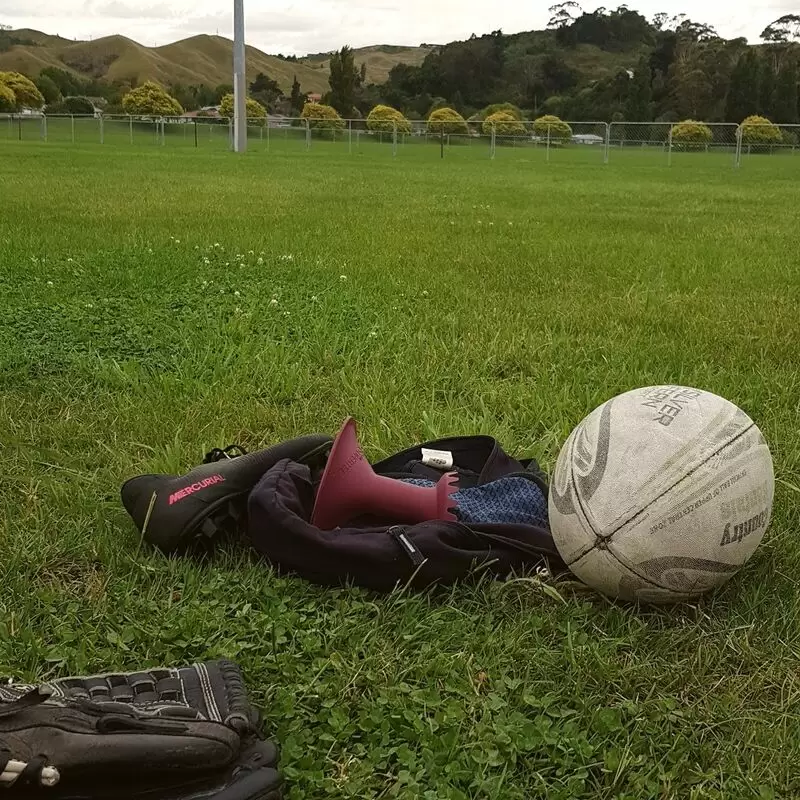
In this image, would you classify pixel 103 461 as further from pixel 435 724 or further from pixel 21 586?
pixel 435 724

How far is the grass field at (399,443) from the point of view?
202 cm

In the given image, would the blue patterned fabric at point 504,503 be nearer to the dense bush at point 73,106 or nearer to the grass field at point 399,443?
the grass field at point 399,443

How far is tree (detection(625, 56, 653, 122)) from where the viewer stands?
7481 centimetres

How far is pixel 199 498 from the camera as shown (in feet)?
9.10

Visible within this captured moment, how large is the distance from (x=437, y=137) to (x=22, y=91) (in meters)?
28.4

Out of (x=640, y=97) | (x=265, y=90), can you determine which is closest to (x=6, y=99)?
(x=640, y=97)

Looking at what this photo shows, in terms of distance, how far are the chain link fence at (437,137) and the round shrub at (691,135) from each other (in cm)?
4

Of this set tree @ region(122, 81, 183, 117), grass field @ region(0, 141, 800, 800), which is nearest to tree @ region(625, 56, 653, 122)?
tree @ region(122, 81, 183, 117)

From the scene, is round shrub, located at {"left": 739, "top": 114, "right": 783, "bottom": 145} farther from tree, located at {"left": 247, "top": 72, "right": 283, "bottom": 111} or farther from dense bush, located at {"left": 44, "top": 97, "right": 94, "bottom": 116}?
tree, located at {"left": 247, "top": 72, "right": 283, "bottom": 111}

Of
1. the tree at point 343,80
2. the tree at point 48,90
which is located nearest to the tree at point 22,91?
the tree at point 48,90

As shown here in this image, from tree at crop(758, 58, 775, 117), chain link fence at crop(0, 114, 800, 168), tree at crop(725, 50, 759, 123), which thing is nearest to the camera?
chain link fence at crop(0, 114, 800, 168)

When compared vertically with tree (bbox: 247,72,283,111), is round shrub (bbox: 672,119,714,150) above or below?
below

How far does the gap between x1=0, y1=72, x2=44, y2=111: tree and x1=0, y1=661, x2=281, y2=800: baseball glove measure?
5892 centimetres

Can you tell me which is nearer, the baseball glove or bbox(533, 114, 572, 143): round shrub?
the baseball glove
